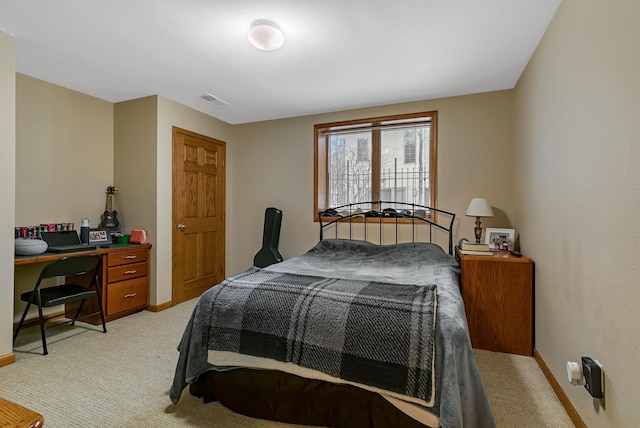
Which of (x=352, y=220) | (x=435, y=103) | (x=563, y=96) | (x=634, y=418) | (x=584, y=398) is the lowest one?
(x=584, y=398)

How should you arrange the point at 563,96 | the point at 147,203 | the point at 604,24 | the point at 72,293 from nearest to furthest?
the point at 604,24, the point at 563,96, the point at 72,293, the point at 147,203

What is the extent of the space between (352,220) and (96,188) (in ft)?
9.91

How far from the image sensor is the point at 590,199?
5.15 feet

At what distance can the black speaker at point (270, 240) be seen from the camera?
4.20 metres

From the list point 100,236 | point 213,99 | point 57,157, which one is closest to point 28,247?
point 100,236

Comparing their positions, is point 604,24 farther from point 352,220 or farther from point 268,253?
point 268,253

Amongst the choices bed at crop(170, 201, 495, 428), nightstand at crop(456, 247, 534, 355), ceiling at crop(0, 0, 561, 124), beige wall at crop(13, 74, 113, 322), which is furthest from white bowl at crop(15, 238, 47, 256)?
nightstand at crop(456, 247, 534, 355)

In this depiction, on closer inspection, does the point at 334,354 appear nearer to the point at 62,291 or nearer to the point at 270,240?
the point at 62,291

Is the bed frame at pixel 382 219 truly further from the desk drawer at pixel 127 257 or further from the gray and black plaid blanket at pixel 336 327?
the desk drawer at pixel 127 257

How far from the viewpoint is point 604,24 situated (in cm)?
145

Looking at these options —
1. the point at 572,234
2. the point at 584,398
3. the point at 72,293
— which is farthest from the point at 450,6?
the point at 72,293

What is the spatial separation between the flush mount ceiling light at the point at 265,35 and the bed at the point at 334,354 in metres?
1.64

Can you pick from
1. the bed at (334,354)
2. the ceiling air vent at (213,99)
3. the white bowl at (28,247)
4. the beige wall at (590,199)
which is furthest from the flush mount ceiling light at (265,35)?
the white bowl at (28,247)

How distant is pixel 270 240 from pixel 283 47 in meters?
2.42
